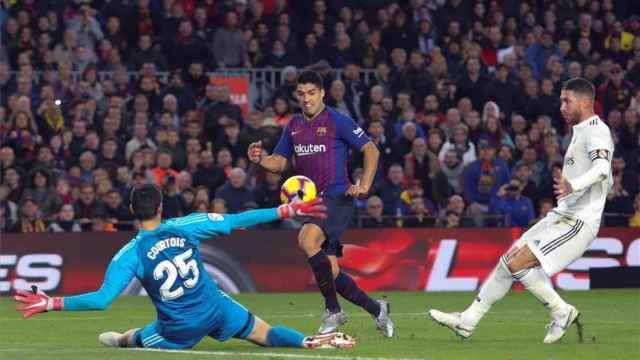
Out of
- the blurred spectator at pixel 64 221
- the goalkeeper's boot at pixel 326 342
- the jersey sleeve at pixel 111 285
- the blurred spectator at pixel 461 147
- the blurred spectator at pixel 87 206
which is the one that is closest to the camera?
the jersey sleeve at pixel 111 285

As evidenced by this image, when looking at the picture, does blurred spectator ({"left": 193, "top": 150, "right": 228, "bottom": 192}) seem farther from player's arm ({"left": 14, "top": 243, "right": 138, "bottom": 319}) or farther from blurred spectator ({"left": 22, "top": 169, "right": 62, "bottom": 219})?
player's arm ({"left": 14, "top": 243, "right": 138, "bottom": 319})

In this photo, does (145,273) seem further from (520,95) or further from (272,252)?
(520,95)

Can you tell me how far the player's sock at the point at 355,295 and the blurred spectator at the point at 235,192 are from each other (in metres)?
8.18

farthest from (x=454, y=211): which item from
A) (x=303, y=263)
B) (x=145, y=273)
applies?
(x=145, y=273)

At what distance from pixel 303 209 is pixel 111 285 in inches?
59.6

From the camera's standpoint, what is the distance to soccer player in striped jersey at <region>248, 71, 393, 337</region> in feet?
43.0

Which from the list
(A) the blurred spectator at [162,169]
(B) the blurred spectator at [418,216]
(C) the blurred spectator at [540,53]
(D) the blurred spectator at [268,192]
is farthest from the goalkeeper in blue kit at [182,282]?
(C) the blurred spectator at [540,53]

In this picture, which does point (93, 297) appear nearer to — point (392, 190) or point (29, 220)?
point (29, 220)

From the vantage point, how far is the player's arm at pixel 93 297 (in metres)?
10.3

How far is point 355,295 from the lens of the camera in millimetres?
13281

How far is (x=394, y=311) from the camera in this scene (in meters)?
17.1

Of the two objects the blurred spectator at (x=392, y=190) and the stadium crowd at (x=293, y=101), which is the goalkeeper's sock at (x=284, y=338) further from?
the blurred spectator at (x=392, y=190)

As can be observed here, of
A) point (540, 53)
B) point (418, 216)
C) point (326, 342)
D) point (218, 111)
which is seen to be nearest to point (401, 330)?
point (326, 342)

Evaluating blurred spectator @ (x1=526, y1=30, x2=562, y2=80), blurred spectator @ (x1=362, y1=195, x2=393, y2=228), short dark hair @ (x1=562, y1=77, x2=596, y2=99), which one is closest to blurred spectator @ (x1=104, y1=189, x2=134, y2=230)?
blurred spectator @ (x1=362, y1=195, x2=393, y2=228)
